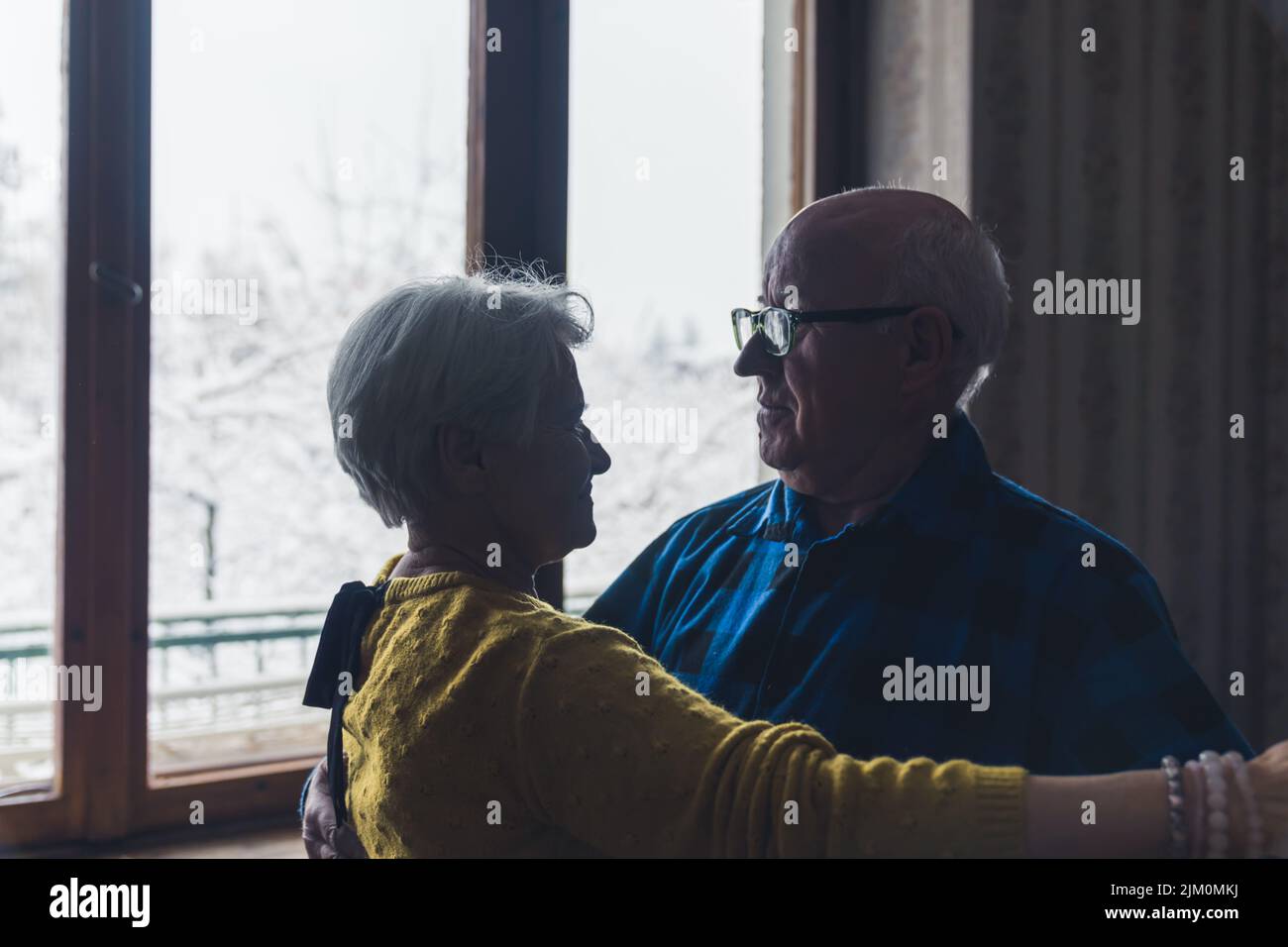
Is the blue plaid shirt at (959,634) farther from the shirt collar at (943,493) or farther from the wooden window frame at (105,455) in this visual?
the wooden window frame at (105,455)

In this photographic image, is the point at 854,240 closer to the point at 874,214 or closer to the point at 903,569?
the point at 874,214

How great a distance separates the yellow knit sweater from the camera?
0.67 m

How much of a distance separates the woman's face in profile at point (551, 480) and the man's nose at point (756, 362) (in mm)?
412

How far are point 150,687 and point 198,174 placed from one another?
0.87m

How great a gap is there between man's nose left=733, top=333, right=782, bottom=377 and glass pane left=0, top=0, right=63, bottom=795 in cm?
109

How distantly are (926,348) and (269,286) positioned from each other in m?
1.14

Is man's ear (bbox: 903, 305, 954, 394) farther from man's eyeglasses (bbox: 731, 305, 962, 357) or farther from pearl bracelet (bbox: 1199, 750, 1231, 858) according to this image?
pearl bracelet (bbox: 1199, 750, 1231, 858)

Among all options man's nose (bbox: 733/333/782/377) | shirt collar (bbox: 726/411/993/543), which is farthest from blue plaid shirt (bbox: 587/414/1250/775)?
man's nose (bbox: 733/333/782/377)

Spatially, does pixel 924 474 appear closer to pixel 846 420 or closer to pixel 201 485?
pixel 846 420

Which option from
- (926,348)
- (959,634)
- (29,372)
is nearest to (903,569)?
(959,634)

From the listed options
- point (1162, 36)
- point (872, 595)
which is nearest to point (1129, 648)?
point (872, 595)

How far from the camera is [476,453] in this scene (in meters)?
0.90

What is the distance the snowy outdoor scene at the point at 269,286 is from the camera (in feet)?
5.22

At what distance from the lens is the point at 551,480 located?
0.92 m
